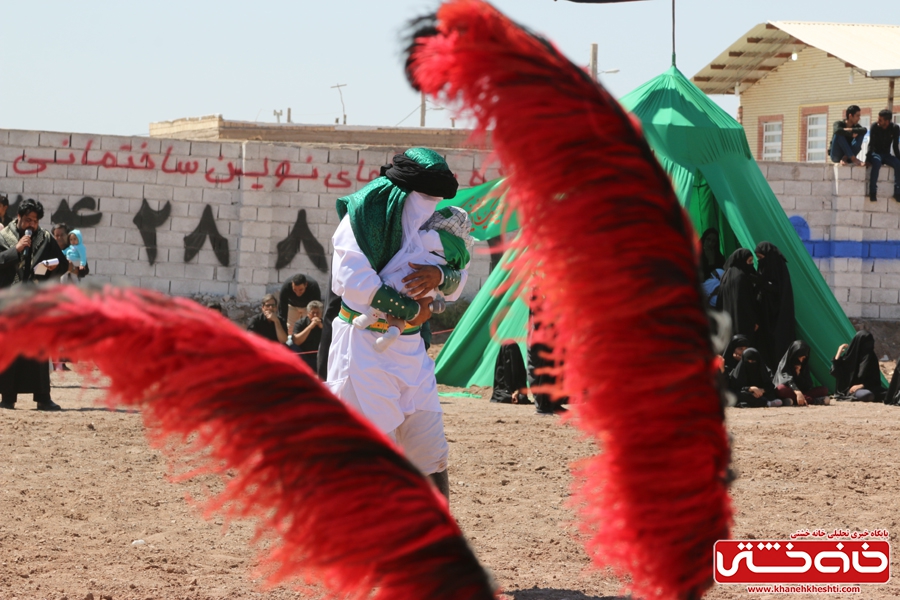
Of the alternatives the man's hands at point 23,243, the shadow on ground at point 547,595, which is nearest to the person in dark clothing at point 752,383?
the shadow on ground at point 547,595

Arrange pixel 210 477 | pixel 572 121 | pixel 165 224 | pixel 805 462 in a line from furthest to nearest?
pixel 165 224 < pixel 805 462 < pixel 210 477 < pixel 572 121

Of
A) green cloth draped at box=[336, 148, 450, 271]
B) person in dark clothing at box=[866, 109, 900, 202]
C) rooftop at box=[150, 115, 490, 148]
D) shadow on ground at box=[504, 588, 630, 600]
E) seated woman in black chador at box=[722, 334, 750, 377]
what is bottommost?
shadow on ground at box=[504, 588, 630, 600]

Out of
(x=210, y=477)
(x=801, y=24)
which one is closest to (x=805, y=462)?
(x=210, y=477)

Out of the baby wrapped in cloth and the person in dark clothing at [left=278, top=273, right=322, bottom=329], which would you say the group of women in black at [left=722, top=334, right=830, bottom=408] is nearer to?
the person in dark clothing at [left=278, top=273, right=322, bottom=329]

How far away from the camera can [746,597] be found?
4.06 metres

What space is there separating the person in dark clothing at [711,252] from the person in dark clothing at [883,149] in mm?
4320

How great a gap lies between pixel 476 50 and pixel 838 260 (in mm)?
14761

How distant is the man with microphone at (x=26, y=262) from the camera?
25.8 feet

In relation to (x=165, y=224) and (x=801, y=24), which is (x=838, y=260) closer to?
(x=165, y=224)

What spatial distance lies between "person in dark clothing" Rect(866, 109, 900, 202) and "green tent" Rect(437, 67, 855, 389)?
4.15 metres

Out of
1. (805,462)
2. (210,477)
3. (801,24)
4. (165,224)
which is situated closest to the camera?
(210,477)

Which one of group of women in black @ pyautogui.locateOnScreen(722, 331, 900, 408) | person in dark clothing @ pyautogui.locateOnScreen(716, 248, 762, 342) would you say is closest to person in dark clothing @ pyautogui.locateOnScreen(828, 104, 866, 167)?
group of women in black @ pyautogui.locateOnScreen(722, 331, 900, 408)

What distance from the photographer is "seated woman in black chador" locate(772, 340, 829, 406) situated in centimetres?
1002

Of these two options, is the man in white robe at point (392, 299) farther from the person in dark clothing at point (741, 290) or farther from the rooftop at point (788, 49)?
the rooftop at point (788, 49)
